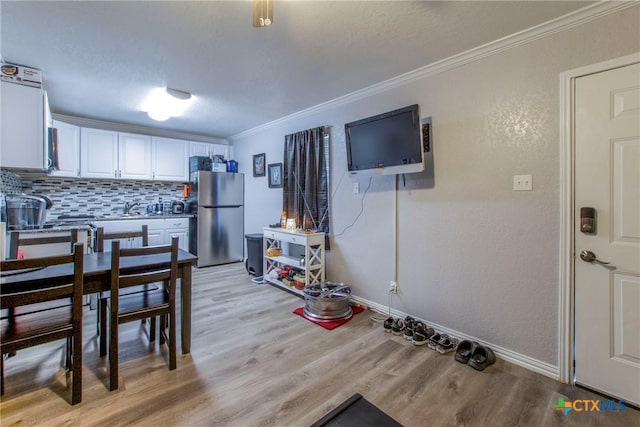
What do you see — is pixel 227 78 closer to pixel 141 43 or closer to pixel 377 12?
pixel 141 43

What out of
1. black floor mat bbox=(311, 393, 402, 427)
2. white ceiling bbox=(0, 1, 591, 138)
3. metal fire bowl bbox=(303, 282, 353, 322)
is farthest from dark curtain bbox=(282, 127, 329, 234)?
black floor mat bbox=(311, 393, 402, 427)

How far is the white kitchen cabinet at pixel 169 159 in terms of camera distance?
4.66 meters

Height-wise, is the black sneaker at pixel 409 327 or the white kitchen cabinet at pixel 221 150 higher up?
the white kitchen cabinet at pixel 221 150

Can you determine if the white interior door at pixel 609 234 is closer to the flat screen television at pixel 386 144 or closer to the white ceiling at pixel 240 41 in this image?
the white ceiling at pixel 240 41

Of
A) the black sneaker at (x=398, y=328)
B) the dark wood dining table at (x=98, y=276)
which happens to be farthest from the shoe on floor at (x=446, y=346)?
the dark wood dining table at (x=98, y=276)

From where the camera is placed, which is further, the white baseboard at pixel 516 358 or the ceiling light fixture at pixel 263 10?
the white baseboard at pixel 516 358

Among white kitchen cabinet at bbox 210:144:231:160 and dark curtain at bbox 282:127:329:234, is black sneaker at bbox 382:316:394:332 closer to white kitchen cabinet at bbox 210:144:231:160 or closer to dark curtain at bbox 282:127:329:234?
dark curtain at bbox 282:127:329:234

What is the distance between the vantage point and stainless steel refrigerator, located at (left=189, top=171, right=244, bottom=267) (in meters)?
4.73

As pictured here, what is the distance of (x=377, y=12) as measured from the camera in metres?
1.78

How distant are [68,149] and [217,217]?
213 centimetres

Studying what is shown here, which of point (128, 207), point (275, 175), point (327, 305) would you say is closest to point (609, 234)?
point (327, 305)

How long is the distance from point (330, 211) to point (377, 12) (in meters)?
2.11

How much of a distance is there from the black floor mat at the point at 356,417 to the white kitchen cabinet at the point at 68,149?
174 inches

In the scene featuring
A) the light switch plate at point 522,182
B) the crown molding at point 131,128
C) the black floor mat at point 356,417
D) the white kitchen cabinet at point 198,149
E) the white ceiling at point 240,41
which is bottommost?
the black floor mat at point 356,417
